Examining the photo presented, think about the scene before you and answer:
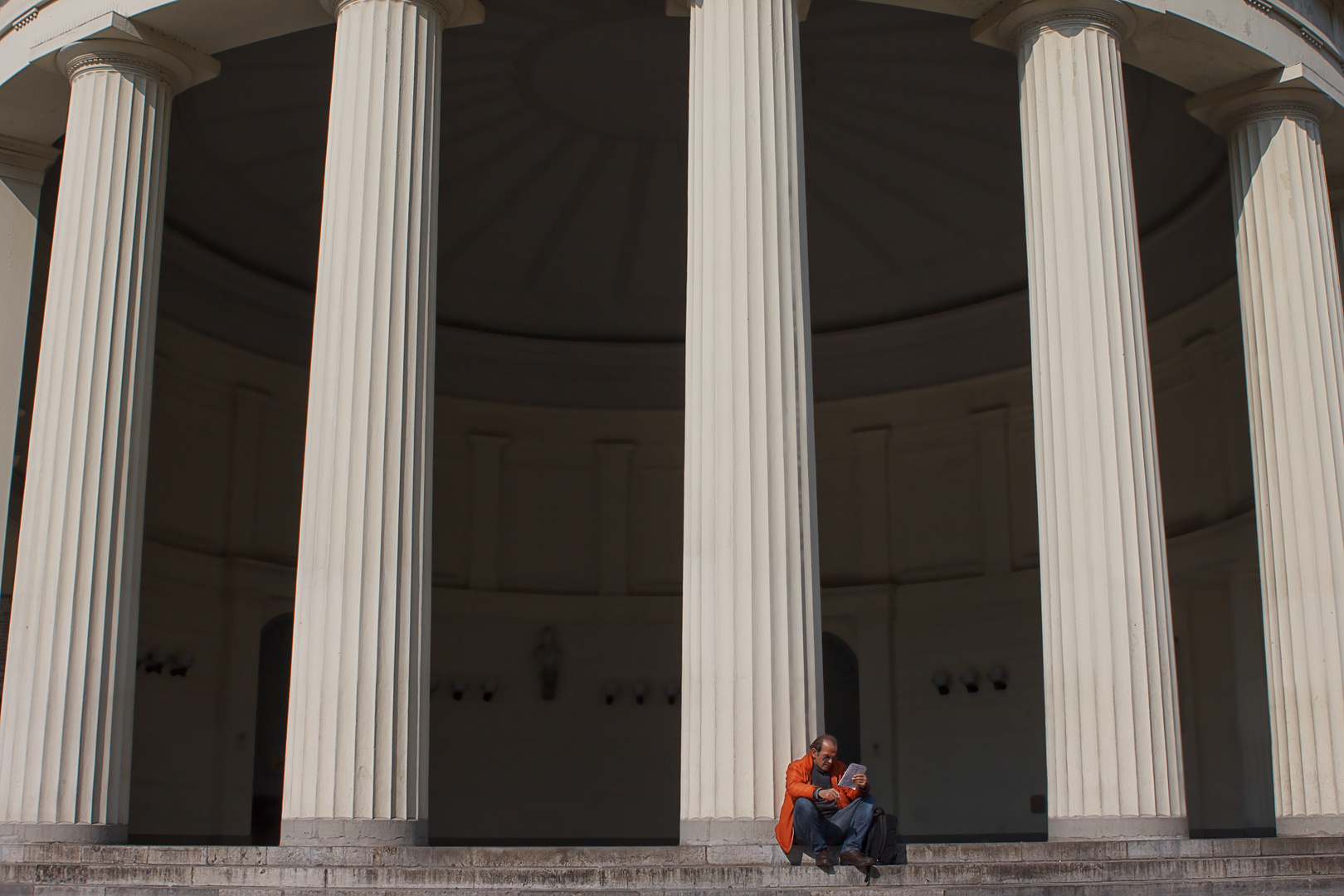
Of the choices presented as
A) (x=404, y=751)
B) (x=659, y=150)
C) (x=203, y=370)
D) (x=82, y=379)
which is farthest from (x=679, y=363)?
(x=404, y=751)

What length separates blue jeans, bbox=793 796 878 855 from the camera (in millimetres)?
19000

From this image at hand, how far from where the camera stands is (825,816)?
1936 centimetres

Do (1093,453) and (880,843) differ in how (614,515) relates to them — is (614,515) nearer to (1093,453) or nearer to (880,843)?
(1093,453)

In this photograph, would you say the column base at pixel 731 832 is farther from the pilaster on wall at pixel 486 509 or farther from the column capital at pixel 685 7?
the pilaster on wall at pixel 486 509

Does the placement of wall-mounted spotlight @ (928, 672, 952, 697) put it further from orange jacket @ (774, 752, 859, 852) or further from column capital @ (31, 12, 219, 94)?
column capital @ (31, 12, 219, 94)

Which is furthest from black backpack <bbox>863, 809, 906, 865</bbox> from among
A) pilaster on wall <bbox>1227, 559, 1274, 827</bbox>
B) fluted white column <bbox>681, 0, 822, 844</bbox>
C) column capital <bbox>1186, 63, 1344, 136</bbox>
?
pilaster on wall <bbox>1227, 559, 1274, 827</bbox>

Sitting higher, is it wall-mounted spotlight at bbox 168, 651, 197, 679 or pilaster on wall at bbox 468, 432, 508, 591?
pilaster on wall at bbox 468, 432, 508, 591

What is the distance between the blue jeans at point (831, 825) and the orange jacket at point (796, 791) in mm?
95

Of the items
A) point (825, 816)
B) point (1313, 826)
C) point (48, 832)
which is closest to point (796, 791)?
point (825, 816)

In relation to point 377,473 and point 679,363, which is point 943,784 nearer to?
point 679,363

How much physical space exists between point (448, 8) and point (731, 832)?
560 inches

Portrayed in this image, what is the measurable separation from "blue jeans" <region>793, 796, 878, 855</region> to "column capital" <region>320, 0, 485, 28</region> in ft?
46.4

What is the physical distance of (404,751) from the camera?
21266 mm

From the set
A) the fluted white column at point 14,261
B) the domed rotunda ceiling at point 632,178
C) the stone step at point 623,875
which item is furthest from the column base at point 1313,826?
the fluted white column at point 14,261
